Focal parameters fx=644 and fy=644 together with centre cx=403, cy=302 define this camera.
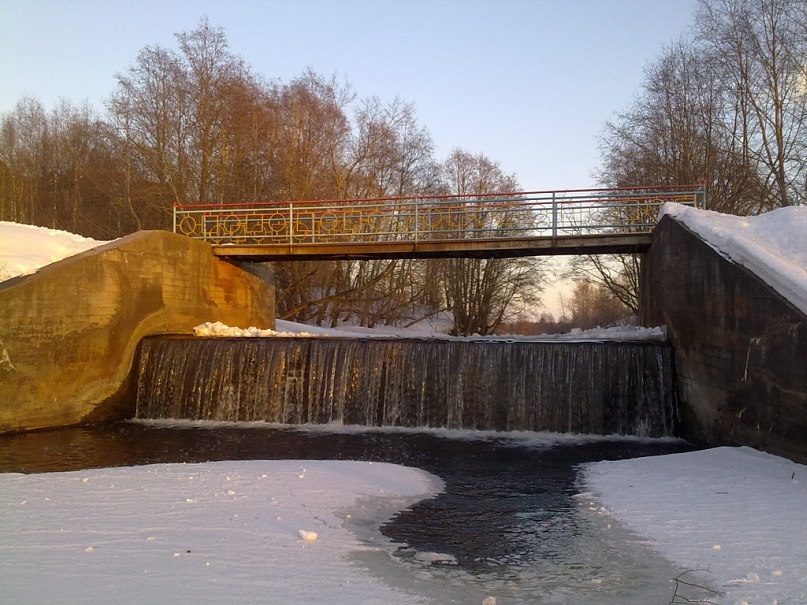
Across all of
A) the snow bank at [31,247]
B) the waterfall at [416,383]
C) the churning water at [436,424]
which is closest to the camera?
the churning water at [436,424]

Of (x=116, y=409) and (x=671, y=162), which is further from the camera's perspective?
(x=671, y=162)

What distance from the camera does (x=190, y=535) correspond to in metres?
4.81

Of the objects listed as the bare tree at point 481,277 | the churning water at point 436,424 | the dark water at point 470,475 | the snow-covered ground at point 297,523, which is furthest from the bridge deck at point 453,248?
the bare tree at point 481,277

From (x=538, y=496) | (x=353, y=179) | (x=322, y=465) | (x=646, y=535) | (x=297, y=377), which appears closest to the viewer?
(x=646, y=535)

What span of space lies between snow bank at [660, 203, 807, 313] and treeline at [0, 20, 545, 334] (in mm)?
20934

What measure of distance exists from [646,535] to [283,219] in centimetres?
1566

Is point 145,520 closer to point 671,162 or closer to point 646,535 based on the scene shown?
point 646,535

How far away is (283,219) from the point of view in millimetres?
19406

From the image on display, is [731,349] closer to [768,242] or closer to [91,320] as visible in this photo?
[768,242]

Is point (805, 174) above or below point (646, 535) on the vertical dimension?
above

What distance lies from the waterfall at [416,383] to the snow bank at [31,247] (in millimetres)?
2812

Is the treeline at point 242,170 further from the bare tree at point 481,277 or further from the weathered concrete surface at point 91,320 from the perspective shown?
the weathered concrete surface at point 91,320

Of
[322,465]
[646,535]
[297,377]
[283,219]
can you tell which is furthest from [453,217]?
[646,535]

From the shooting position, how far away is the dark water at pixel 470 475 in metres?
4.80
